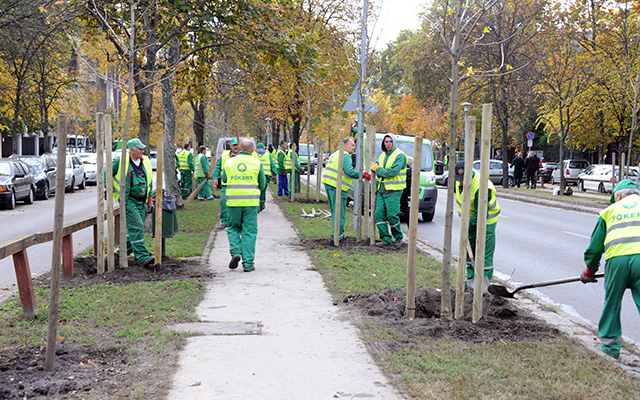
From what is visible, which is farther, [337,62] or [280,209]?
[337,62]

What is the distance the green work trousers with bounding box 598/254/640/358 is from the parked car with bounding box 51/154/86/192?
83.6 feet

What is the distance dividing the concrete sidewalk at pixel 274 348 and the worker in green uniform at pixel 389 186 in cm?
300

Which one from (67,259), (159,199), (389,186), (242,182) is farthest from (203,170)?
(67,259)

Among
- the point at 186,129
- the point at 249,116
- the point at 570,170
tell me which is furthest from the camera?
the point at 186,129

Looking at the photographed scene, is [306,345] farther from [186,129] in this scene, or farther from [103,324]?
[186,129]

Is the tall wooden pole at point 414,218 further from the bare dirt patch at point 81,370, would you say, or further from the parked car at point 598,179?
the parked car at point 598,179

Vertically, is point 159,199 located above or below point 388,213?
above

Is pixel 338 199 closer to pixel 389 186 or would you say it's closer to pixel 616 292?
pixel 389 186

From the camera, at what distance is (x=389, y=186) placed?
36.3ft

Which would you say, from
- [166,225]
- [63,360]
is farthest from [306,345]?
[166,225]

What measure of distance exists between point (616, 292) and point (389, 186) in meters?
6.06

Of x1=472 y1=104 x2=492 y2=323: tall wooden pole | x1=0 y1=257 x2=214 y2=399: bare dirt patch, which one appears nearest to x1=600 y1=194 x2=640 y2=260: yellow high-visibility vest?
x1=472 y1=104 x2=492 y2=323: tall wooden pole

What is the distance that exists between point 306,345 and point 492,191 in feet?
8.99

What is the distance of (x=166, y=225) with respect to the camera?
29.4 feet
